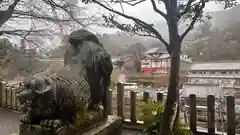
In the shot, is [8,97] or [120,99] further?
[8,97]

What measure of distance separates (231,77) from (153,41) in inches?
46.1

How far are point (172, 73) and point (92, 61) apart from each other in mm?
818

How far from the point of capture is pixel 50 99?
167 centimetres

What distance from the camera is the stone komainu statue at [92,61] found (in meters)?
2.25

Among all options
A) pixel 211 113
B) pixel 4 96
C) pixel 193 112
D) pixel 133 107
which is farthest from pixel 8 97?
pixel 211 113

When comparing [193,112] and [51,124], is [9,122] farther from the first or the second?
[193,112]

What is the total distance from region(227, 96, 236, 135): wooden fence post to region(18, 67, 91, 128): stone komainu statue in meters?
1.83

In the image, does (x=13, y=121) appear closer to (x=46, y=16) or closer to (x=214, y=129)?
(x=46, y=16)

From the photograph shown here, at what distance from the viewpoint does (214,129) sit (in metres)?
2.81

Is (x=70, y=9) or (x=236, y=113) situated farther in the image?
(x=70, y=9)

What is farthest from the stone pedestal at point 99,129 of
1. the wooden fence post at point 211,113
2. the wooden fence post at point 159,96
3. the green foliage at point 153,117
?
the wooden fence post at point 211,113

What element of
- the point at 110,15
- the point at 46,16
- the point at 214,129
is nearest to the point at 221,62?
the point at 214,129

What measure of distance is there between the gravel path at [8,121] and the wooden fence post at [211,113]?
2832mm

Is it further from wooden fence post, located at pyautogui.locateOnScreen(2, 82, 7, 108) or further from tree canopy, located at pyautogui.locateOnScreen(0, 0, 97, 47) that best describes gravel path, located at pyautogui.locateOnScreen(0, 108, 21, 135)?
tree canopy, located at pyautogui.locateOnScreen(0, 0, 97, 47)
